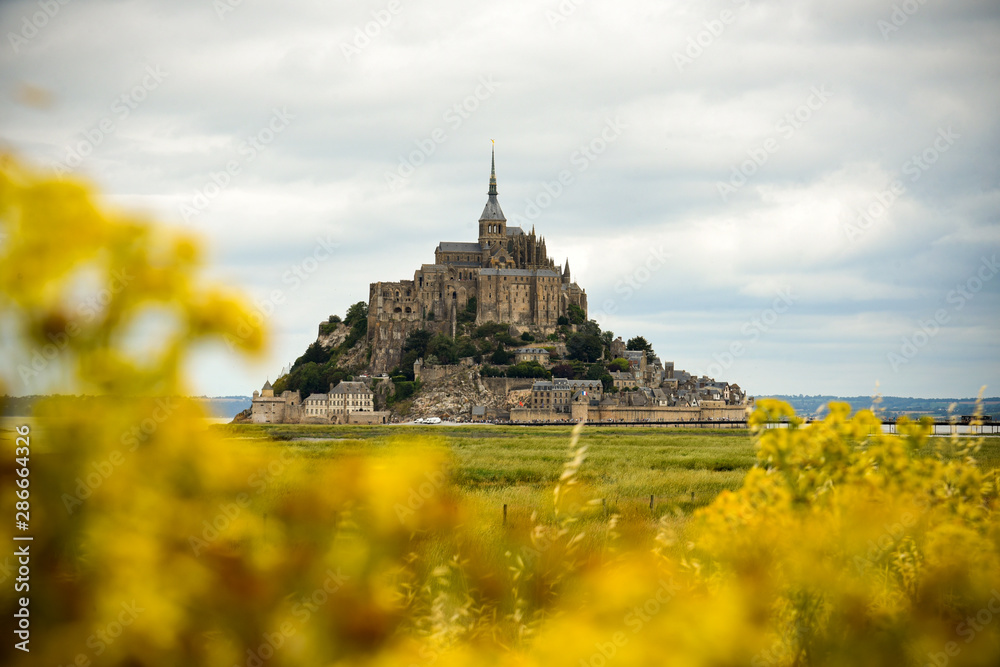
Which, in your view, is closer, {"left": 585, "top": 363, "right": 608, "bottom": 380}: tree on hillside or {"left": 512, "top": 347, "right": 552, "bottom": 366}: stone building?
{"left": 512, "top": 347, "right": 552, "bottom": 366}: stone building

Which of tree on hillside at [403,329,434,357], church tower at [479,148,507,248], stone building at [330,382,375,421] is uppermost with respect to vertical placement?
church tower at [479,148,507,248]

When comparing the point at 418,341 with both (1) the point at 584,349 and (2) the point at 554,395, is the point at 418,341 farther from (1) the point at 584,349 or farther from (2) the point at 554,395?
(1) the point at 584,349

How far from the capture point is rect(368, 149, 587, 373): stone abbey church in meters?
104

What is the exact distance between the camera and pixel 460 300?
348 feet

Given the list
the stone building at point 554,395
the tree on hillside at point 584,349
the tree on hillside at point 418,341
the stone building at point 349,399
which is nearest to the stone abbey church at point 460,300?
the tree on hillside at point 418,341

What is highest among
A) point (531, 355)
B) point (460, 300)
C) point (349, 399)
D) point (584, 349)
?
point (460, 300)

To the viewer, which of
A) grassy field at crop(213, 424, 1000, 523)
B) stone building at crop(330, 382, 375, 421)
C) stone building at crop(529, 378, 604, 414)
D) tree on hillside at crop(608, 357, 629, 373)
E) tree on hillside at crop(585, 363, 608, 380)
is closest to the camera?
grassy field at crop(213, 424, 1000, 523)

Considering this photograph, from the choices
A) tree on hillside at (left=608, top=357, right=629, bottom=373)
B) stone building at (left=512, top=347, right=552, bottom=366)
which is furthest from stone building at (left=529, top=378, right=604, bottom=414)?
tree on hillside at (left=608, top=357, right=629, bottom=373)

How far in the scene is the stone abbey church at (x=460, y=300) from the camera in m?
104

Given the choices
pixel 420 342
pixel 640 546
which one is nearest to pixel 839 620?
pixel 640 546

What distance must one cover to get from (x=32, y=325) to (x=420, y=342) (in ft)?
327

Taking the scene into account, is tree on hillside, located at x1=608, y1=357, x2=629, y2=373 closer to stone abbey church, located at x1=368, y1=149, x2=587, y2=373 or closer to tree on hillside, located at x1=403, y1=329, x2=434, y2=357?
stone abbey church, located at x1=368, y1=149, x2=587, y2=373

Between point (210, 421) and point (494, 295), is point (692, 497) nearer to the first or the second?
point (210, 421)

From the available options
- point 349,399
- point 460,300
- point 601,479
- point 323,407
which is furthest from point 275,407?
point 601,479
